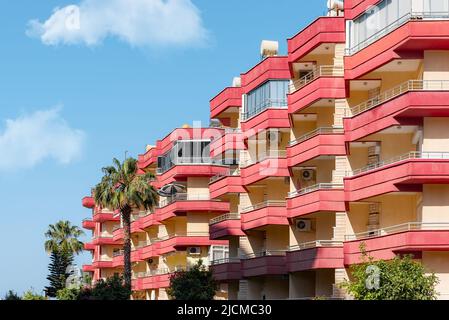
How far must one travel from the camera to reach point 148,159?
344 feet

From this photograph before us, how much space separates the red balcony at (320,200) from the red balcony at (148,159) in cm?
4591

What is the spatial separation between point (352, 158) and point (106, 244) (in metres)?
76.7

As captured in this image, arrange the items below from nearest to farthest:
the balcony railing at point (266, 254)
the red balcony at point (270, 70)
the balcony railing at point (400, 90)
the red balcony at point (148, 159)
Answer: the balcony railing at point (400, 90), the balcony railing at point (266, 254), the red balcony at point (270, 70), the red balcony at point (148, 159)

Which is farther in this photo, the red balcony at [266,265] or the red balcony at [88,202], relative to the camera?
the red balcony at [88,202]

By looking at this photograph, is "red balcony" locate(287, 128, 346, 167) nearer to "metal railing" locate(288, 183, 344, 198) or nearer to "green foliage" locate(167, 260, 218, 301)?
"metal railing" locate(288, 183, 344, 198)

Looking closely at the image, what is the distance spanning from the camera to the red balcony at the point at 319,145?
176 feet

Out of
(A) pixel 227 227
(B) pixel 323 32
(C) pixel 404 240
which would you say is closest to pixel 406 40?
(C) pixel 404 240

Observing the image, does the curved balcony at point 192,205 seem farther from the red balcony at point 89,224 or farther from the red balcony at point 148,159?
the red balcony at point 89,224

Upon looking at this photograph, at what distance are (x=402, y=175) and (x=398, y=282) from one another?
689cm

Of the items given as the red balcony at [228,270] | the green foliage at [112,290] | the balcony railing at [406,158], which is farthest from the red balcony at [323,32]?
the green foliage at [112,290]

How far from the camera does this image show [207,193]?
290 feet

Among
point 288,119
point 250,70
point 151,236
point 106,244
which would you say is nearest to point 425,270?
point 288,119

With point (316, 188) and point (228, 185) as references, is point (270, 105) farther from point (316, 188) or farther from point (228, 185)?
point (316, 188)
